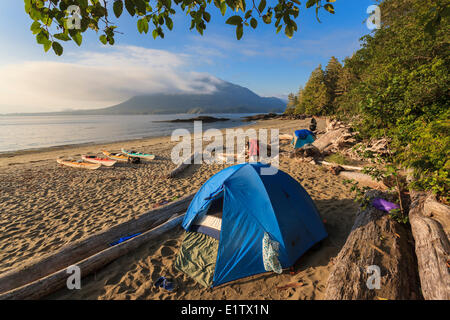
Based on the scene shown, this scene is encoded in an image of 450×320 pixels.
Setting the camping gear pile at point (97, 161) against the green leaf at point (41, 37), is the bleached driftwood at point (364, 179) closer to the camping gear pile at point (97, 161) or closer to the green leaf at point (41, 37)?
the green leaf at point (41, 37)

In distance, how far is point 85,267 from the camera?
12.7ft

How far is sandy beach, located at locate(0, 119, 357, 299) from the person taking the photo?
3584 mm

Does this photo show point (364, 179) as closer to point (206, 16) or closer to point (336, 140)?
point (336, 140)

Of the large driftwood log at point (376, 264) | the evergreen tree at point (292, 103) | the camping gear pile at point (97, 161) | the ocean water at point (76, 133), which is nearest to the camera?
the large driftwood log at point (376, 264)

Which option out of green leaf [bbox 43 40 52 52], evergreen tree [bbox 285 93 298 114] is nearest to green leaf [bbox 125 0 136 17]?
green leaf [bbox 43 40 52 52]

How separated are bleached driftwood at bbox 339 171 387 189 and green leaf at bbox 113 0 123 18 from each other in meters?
7.75

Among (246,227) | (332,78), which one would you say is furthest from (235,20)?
(332,78)

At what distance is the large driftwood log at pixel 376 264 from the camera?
2.70 m

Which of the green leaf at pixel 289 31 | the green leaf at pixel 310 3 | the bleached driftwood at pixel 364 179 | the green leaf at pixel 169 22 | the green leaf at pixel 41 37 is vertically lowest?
the bleached driftwood at pixel 364 179

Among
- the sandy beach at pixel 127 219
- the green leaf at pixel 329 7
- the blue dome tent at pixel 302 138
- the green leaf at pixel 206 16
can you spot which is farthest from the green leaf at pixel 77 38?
the blue dome tent at pixel 302 138

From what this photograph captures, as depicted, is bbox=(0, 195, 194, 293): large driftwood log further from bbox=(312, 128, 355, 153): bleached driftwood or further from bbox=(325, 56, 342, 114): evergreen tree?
bbox=(325, 56, 342, 114): evergreen tree

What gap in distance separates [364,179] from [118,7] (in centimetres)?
906

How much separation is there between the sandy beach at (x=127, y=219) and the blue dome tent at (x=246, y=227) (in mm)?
250
